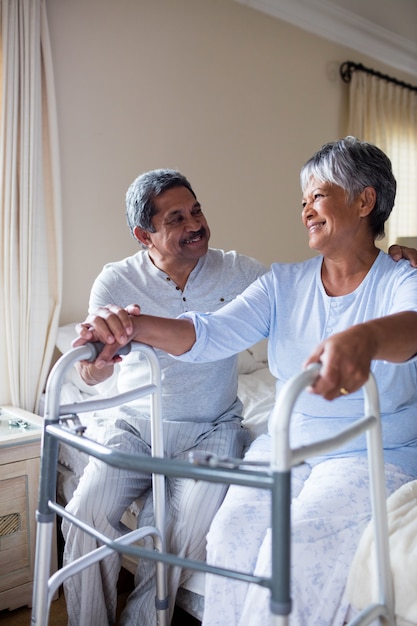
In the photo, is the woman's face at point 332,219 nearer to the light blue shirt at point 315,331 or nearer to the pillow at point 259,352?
the light blue shirt at point 315,331

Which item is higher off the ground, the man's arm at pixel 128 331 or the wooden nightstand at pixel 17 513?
the man's arm at pixel 128 331

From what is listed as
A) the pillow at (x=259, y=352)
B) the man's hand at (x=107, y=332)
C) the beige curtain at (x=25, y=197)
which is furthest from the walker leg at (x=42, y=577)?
the pillow at (x=259, y=352)

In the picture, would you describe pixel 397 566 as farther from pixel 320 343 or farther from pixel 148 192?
pixel 148 192

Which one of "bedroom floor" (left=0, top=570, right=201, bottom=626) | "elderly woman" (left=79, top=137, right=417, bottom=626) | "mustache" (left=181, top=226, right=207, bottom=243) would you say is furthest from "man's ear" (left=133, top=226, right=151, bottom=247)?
"bedroom floor" (left=0, top=570, right=201, bottom=626)

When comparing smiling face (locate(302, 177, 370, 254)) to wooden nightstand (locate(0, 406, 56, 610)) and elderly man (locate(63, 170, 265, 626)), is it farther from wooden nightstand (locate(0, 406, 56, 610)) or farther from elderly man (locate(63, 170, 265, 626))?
wooden nightstand (locate(0, 406, 56, 610))

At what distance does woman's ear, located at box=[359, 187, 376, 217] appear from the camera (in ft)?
5.00

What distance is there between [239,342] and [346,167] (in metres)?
0.49

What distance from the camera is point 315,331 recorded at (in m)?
1.52

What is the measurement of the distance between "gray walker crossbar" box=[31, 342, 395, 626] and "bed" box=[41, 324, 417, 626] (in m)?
0.04

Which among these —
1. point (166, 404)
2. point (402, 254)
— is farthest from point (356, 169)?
point (166, 404)

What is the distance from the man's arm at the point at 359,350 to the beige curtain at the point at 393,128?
329cm

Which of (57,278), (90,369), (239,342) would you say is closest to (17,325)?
(57,278)

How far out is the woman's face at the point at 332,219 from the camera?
1519 millimetres

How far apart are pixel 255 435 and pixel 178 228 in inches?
26.3
